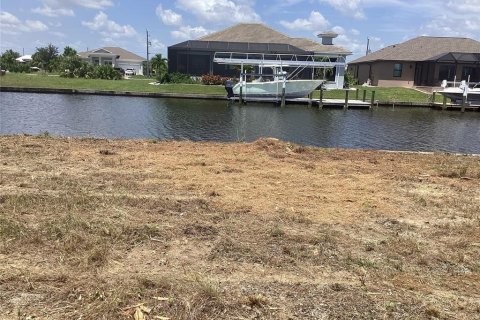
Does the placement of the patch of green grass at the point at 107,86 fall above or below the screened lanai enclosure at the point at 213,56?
below

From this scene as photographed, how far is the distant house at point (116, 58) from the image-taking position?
8144 cm

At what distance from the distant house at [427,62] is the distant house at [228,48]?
5641 millimetres

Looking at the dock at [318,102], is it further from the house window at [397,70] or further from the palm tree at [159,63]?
the palm tree at [159,63]

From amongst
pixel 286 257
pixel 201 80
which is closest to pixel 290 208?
pixel 286 257

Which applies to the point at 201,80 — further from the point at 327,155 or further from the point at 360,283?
the point at 360,283

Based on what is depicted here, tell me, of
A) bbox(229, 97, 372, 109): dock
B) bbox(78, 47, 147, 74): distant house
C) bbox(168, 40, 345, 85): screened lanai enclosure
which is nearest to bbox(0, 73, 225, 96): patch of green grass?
bbox(229, 97, 372, 109): dock

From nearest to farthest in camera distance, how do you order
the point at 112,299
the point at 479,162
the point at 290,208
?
the point at 112,299, the point at 290,208, the point at 479,162

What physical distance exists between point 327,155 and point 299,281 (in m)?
7.76

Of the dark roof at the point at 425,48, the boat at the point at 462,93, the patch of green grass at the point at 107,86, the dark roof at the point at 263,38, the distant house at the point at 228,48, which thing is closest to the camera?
the boat at the point at 462,93

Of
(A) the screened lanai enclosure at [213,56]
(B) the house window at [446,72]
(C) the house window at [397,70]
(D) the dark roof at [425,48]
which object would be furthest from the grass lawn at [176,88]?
(D) the dark roof at [425,48]

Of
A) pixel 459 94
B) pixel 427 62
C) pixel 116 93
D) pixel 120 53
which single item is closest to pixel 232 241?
pixel 459 94

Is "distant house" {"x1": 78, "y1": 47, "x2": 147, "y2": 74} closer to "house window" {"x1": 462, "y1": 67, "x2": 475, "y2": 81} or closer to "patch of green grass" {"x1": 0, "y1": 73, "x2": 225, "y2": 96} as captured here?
"patch of green grass" {"x1": 0, "y1": 73, "x2": 225, "y2": 96}

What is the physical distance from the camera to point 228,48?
51781mm

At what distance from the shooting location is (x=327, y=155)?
11898 millimetres
